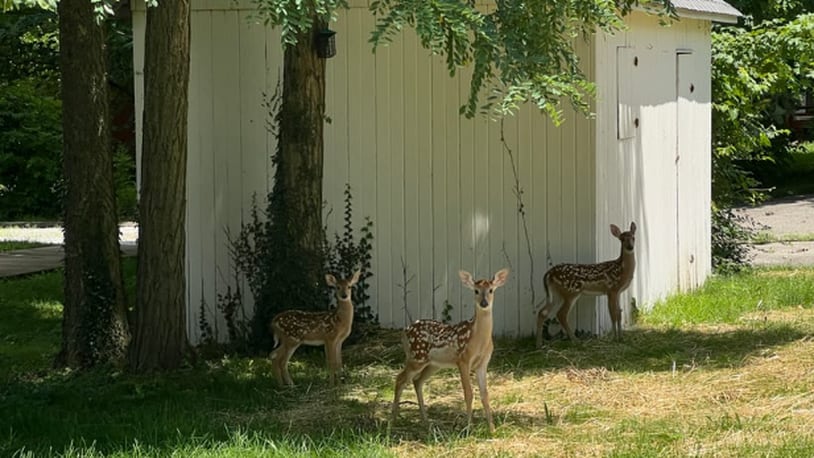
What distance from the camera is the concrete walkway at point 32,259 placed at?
18083mm

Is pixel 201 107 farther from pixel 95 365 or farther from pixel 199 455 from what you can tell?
pixel 199 455

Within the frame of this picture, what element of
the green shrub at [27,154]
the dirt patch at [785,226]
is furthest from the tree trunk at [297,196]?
the green shrub at [27,154]

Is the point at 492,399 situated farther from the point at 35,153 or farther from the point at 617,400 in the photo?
the point at 35,153

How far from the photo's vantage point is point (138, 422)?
29.5ft

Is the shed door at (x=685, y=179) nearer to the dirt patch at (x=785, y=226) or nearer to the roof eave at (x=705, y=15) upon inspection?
the roof eave at (x=705, y=15)

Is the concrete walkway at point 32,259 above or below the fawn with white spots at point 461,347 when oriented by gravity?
above

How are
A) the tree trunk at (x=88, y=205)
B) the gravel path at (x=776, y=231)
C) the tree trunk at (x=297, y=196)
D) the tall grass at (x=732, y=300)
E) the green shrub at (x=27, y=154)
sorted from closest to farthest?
the tree trunk at (x=88, y=205) < the tree trunk at (x=297, y=196) < the tall grass at (x=732, y=300) < the gravel path at (x=776, y=231) < the green shrub at (x=27, y=154)

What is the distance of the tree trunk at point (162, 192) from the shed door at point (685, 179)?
19.8 feet

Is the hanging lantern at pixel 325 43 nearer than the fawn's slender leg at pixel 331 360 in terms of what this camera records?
No

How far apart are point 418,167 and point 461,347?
425 cm

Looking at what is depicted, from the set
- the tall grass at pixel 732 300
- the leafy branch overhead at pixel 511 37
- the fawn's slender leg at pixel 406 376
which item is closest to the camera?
the leafy branch overhead at pixel 511 37

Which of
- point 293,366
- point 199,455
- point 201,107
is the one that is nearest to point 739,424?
point 199,455

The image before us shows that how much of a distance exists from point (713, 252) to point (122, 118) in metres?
11.3

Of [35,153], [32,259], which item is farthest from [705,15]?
[35,153]
